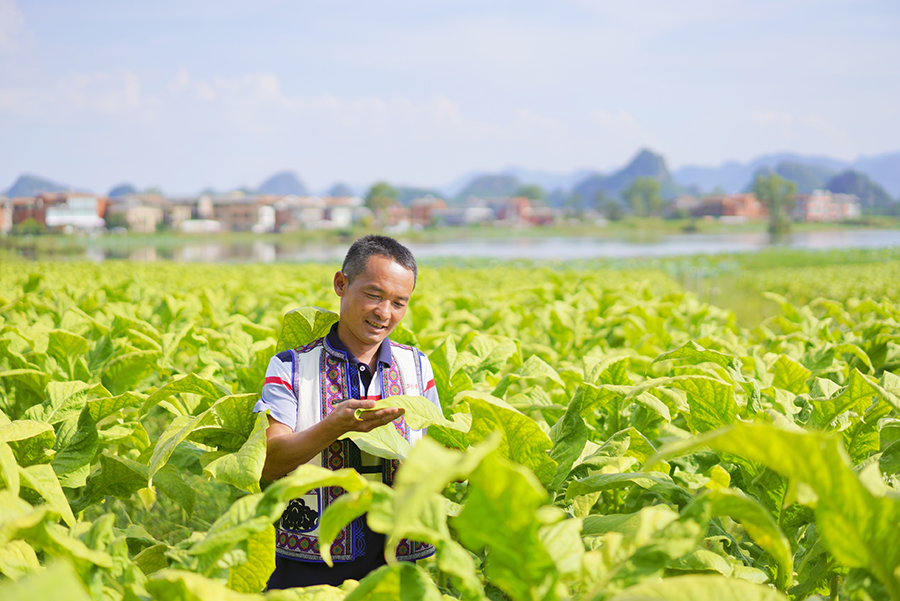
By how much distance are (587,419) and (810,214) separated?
161604 mm

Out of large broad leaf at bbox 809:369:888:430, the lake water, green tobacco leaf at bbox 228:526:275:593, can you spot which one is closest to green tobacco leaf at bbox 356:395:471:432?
green tobacco leaf at bbox 228:526:275:593

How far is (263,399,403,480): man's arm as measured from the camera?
5.11ft

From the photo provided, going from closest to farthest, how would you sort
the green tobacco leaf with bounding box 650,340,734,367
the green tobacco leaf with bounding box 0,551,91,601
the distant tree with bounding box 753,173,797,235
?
the green tobacco leaf with bounding box 0,551,91,601, the green tobacco leaf with bounding box 650,340,734,367, the distant tree with bounding box 753,173,797,235

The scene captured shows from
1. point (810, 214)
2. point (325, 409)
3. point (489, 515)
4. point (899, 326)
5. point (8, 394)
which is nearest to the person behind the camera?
point (489, 515)

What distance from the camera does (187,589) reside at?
0.97 m

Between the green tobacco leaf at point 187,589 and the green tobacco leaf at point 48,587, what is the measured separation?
276 mm

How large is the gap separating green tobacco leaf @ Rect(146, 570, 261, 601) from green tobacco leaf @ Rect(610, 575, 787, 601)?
527mm

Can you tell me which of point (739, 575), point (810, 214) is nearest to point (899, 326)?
point (739, 575)

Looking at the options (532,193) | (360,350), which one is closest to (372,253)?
(360,350)

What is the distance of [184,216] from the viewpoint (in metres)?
106

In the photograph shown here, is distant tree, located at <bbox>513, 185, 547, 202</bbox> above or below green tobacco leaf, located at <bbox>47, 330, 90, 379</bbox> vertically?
above

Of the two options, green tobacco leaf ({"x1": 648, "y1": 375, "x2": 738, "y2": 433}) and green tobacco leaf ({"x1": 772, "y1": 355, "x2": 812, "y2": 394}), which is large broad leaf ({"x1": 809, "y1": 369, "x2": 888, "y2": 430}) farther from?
green tobacco leaf ({"x1": 772, "y1": 355, "x2": 812, "y2": 394})

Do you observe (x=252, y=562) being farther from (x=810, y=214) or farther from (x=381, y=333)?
(x=810, y=214)

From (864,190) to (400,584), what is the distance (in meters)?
160
